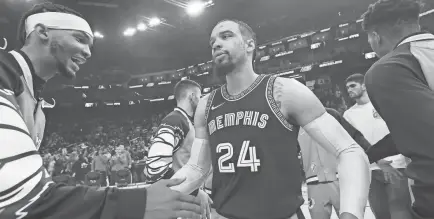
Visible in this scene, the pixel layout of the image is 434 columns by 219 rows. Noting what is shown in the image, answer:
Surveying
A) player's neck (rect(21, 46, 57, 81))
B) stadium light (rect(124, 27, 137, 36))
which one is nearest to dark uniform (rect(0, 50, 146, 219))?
player's neck (rect(21, 46, 57, 81))

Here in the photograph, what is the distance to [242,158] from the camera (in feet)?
7.29

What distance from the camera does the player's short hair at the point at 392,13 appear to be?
85.9 inches

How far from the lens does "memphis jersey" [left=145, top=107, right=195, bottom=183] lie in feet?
13.4

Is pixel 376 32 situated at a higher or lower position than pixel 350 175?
higher

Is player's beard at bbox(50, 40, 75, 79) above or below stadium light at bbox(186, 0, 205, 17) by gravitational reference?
below

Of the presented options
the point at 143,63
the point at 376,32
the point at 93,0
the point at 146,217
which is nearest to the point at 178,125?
the point at 376,32

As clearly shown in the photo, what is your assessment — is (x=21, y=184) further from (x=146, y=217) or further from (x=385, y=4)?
(x=385, y=4)

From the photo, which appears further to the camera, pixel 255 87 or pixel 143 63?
pixel 143 63

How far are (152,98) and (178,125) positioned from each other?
29.9m

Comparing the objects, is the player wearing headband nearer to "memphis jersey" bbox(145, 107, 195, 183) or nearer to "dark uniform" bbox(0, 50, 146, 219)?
Answer: "dark uniform" bbox(0, 50, 146, 219)

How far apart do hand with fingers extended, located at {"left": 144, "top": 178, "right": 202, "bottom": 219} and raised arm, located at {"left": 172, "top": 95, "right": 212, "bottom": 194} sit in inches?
53.4

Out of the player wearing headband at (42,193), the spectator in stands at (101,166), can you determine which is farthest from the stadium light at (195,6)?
the player wearing headband at (42,193)

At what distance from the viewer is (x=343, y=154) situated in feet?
6.26

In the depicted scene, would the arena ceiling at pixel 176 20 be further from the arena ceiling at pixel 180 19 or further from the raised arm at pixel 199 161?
the raised arm at pixel 199 161
